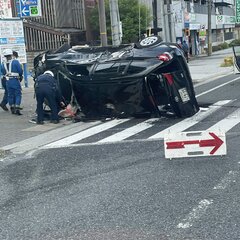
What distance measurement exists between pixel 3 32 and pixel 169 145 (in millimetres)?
12106

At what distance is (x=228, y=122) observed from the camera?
10016 millimetres

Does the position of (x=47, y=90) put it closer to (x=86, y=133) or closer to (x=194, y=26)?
(x=86, y=133)

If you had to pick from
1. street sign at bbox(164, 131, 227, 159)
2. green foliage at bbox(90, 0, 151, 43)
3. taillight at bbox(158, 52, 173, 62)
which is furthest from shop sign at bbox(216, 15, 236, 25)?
street sign at bbox(164, 131, 227, 159)

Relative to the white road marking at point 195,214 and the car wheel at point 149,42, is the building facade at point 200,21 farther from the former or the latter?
the white road marking at point 195,214

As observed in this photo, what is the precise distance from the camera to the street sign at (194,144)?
698 cm

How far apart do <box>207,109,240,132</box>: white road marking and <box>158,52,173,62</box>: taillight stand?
1.74 metres

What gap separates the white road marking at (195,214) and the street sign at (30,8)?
591 inches

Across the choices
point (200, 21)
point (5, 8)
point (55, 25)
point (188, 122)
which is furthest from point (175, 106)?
point (200, 21)

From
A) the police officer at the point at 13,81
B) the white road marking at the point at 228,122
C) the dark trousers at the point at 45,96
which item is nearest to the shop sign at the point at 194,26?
the police officer at the point at 13,81

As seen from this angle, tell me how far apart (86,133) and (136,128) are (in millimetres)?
1069

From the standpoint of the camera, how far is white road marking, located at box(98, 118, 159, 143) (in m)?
9.12

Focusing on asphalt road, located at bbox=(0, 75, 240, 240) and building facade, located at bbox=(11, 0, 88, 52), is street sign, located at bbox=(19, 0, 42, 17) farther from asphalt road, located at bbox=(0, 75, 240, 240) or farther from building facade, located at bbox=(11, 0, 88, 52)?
asphalt road, located at bbox=(0, 75, 240, 240)

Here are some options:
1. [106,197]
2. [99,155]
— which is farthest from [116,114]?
[106,197]

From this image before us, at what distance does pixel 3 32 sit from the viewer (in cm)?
1745
